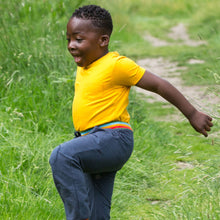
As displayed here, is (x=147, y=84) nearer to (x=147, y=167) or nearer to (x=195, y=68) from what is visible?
(x=147, y=167)

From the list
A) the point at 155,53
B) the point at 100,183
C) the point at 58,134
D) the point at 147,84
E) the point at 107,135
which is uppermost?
the point at 147,84

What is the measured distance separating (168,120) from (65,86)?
1.57 meters

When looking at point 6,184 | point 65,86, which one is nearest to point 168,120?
point 65,86

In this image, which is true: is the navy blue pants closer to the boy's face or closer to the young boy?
the young boy

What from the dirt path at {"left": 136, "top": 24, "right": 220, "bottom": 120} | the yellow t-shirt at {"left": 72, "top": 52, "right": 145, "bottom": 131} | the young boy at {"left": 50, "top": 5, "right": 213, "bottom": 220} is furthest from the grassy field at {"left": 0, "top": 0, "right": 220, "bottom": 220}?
the yellow t-shirt at {"left": 72, "top": 52, "right": 145, "bottom": 131}

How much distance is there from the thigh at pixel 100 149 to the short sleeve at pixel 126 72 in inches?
10.8

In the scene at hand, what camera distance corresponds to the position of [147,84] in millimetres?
2488

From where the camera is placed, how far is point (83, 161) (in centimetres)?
240

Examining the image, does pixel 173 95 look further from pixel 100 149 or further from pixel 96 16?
pixel 96 16

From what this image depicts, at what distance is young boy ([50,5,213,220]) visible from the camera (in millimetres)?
2379

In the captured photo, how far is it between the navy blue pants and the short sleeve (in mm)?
273

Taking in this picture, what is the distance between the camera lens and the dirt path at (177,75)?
3841 mm

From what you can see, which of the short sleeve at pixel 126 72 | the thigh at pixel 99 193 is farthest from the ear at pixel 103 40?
the thigh at pixel 99 193

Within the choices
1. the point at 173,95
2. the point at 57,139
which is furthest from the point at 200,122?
the point at 57,139
